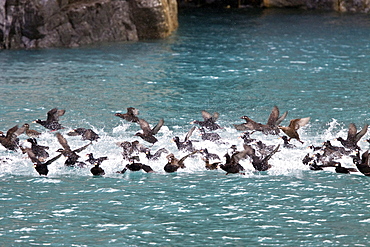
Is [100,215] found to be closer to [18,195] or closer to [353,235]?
[18,195]

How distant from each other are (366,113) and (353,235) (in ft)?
20.6

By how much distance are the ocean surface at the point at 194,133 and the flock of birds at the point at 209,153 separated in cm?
15

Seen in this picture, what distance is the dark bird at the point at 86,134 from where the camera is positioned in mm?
12625

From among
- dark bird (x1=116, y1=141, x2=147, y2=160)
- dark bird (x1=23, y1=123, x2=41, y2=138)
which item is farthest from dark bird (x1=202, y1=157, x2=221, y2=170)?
dark bird (x1=23, y1=123, x2=41, y2=138)

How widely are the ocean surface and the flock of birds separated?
0.15 m

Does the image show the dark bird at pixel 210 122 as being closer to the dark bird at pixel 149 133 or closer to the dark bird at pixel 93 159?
the dark bird at pixel 149 133

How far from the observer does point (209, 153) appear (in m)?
11.8

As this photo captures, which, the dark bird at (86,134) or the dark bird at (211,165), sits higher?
the dark bird at (86,134)

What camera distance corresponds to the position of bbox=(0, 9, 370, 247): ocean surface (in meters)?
9.08

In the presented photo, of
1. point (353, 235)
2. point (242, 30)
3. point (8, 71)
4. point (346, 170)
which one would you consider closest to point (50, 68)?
point (8, 71)

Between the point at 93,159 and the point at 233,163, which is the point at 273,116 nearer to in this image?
the point at 233,163

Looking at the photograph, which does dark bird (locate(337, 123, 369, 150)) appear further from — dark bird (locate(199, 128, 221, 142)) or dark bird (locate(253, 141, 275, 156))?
dark bird (locate(199, 128, 221, 142))

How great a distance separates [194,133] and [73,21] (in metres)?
11.2

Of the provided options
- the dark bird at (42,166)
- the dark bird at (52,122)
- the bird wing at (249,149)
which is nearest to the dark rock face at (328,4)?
the dark bird at (52,122)
